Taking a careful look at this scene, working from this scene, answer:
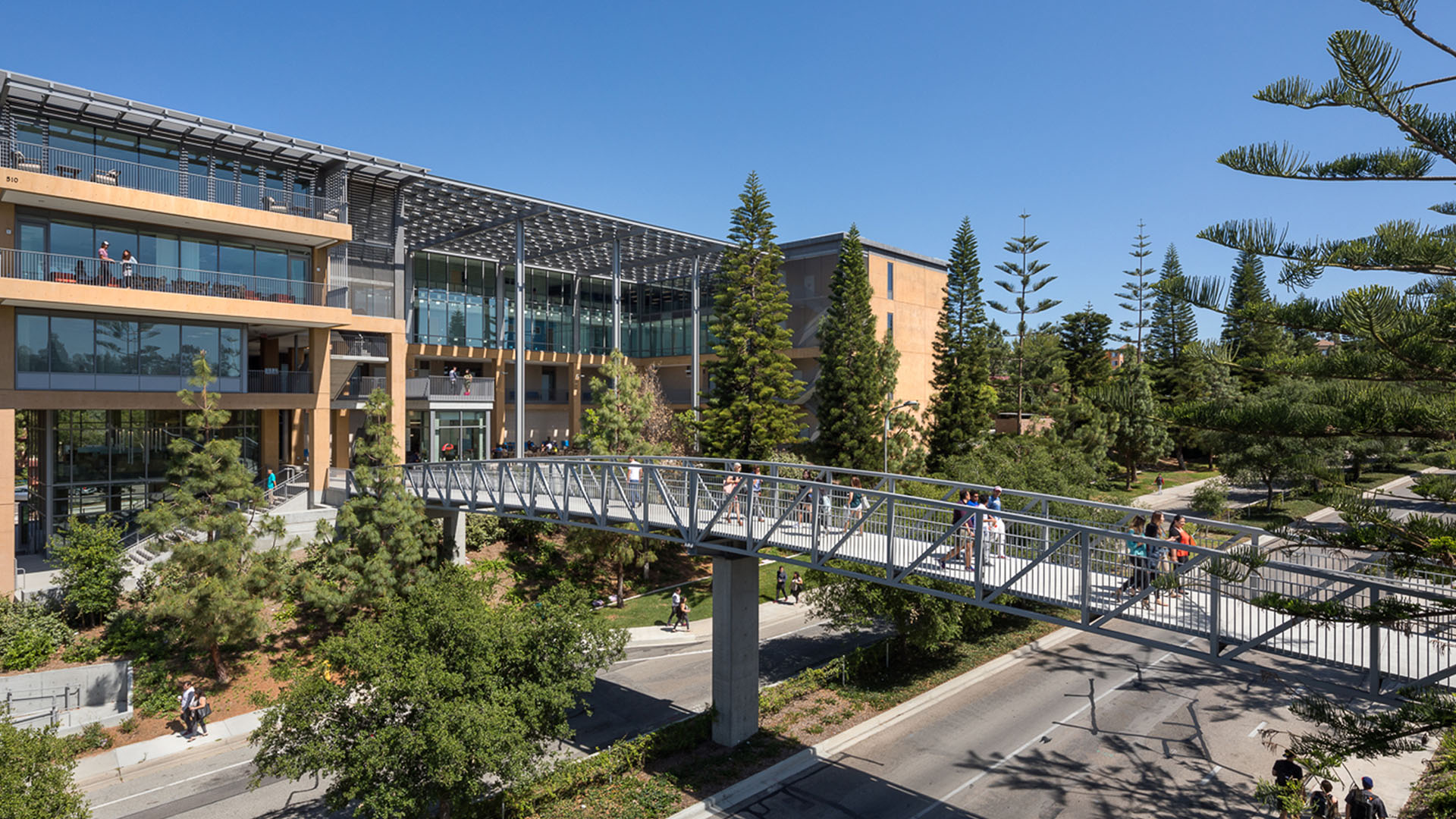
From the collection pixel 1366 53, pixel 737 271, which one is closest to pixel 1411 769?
pixel 1366 53

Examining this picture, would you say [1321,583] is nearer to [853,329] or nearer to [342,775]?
[342,775]

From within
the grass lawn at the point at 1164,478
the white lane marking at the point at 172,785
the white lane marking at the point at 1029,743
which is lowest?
the white lane marking at the point at 172,785

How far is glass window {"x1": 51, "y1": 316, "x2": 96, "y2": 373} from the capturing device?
23.3 m

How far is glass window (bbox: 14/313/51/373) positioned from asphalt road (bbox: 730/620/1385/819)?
24.1 meters

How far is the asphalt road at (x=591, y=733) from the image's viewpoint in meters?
14.6

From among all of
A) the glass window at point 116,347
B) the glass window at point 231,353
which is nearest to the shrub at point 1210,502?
the glass window at point 231,353

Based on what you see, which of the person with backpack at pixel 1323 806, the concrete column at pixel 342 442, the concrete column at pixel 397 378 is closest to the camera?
the person with backpack at pixel 1323 806

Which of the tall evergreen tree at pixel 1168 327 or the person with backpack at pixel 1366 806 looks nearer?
the person with backpack at pixel 1366 806

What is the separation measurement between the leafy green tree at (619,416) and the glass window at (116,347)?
47.6 feet

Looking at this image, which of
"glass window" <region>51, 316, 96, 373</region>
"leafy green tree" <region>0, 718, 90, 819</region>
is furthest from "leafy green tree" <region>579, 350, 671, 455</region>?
"leafy green tree" <region>0, 718, 90, 819</region>

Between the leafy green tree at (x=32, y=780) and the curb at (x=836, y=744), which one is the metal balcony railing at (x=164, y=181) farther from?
the curb at (x=836, y=744)

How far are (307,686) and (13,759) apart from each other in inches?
150

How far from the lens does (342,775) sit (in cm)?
1220

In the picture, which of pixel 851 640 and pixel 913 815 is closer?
pixel 913 815
